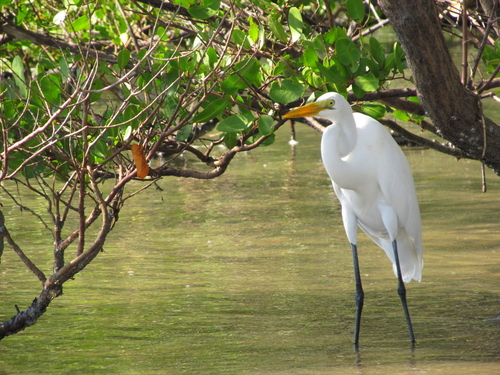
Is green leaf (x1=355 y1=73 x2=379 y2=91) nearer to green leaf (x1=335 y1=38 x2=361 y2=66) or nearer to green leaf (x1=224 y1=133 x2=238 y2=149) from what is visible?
green leaf (x1=335 y1=38 x2=361 y2=66)

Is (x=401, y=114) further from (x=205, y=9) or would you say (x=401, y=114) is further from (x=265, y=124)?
(x=205, y=9)

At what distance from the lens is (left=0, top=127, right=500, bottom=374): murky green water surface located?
11.4 feet

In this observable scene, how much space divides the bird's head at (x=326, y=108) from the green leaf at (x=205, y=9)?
2.01 ft

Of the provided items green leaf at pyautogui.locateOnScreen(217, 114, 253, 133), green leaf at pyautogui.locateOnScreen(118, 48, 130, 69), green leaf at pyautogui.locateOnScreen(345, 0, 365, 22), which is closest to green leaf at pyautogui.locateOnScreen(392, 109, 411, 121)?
green leaf at pyautogui.locateOnScreen(345, 0, 365, 22)

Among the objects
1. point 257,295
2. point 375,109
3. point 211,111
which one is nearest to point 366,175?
point 375,109

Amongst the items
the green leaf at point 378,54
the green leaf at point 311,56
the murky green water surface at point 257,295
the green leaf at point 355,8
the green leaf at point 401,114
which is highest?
the green leaf at point 355,8

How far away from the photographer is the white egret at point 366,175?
3.67 metres

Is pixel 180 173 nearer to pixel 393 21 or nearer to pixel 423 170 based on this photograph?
pixel 393 21

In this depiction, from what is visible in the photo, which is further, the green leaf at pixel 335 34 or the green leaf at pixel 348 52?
the green leaf at pixel 335 34

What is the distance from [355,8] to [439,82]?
720mm

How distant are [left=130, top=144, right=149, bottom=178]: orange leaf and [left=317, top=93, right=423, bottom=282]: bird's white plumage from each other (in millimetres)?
911

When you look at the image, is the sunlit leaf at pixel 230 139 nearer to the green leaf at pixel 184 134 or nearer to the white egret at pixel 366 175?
the green leaf at pixel 184 134

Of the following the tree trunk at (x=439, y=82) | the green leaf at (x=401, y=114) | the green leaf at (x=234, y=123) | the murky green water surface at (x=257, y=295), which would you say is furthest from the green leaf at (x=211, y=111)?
the green leaf at (x=401, y=114)

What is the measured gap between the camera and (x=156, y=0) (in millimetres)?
4594
